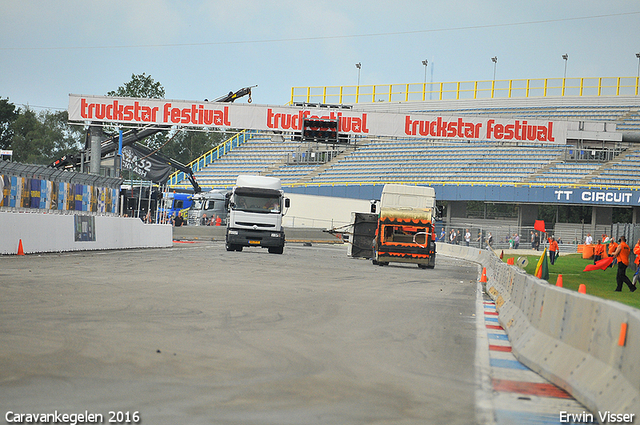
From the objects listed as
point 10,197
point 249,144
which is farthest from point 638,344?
point 249,144

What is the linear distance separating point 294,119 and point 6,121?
6617cm

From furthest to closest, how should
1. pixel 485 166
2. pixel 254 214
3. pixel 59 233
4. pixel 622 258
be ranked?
pixel 485 166 → pixel 254 214 → pixel 59 233 → pixel 622 258

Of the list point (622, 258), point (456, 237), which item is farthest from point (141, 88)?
point (622, 258)

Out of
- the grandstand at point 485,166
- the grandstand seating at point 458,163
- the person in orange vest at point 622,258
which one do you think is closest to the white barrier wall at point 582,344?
the person in orange vest at point 622,258

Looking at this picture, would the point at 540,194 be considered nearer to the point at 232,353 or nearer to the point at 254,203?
the point at 254,203

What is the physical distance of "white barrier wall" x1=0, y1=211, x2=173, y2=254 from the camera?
22.7m

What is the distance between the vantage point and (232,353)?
795cm

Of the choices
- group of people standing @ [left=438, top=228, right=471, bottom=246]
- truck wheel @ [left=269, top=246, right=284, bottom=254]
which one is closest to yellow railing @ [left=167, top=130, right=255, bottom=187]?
group of people standing @ [left=438, top=228, right=471, bottom=246]

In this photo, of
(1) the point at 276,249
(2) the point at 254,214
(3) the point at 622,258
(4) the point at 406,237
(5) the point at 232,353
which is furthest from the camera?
(1) the point at 276,249

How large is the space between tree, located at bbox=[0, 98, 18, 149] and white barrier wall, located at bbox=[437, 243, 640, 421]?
9003 cm

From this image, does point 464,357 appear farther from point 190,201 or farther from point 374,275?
point 190,201

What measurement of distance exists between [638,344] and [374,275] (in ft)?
57.3

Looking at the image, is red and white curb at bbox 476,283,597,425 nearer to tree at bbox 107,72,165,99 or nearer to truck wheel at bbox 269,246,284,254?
truck wheel at bbox 269,246,284,254

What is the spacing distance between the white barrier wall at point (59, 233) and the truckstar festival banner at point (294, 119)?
693cm
